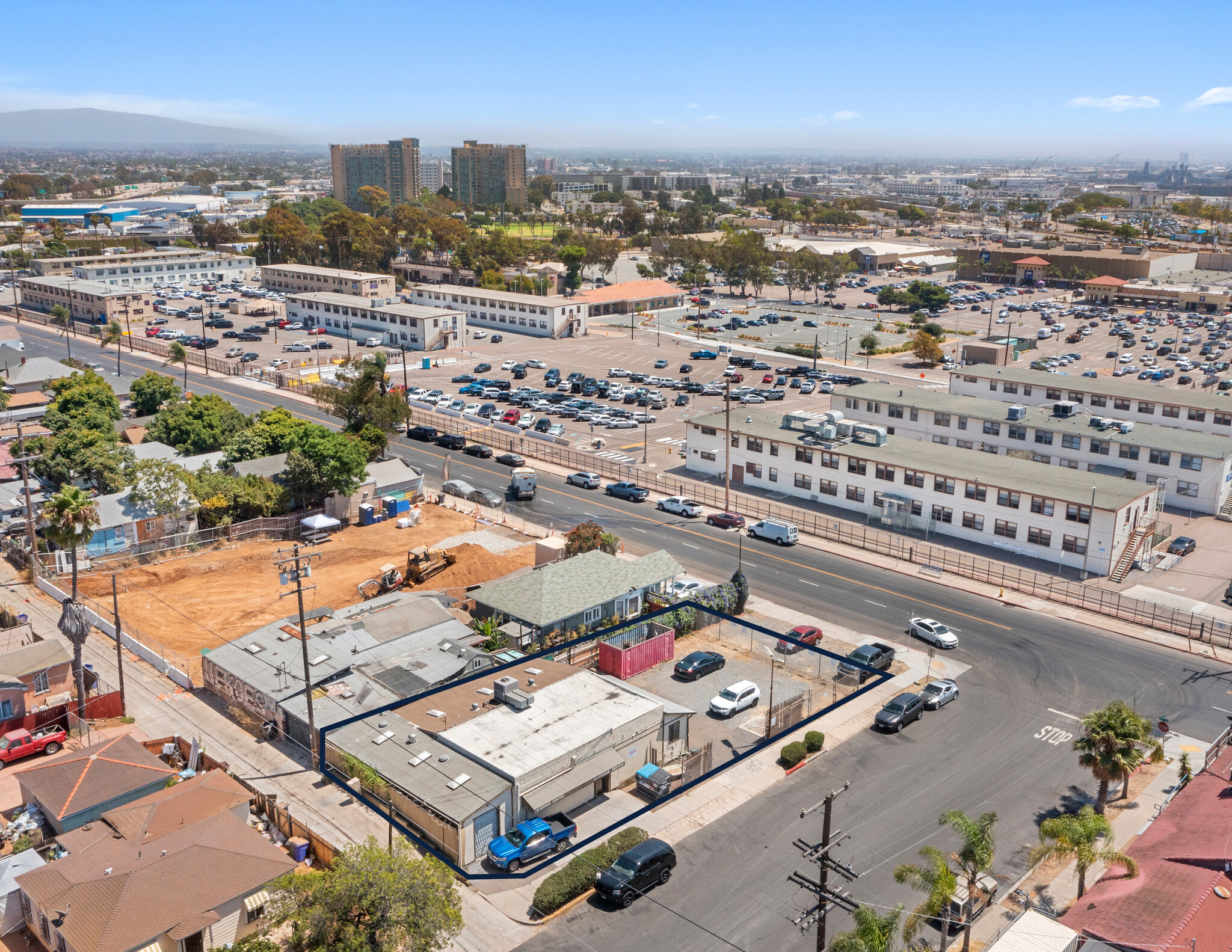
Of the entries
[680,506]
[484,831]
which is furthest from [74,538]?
[680,506]

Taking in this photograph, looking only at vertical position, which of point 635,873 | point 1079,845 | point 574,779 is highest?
point 1079,845

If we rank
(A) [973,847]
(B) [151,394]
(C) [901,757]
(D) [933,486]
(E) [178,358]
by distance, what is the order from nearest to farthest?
(A) [973,847], (C) [901,757], (D) [933,486], (B) [151,394], (E) [178,358]

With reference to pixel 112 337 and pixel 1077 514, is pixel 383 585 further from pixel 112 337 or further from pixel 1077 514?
pixel 112 337

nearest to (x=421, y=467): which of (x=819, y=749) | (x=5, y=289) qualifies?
(x=819, y=749)

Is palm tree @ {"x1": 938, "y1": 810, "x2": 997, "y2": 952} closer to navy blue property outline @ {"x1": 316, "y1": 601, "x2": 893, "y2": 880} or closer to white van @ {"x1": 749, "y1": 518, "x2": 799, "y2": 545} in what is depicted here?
navy blue property outline @ {"x1": 316, "y1": 601, "x2": 893, "y2": 880}

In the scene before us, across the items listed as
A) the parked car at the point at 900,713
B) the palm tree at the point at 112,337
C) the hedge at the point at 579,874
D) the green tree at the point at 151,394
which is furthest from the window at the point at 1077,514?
the palm tree at the point at 112,337

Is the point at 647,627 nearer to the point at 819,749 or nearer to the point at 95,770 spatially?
the point at 819,749

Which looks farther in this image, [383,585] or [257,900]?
[383,585]
